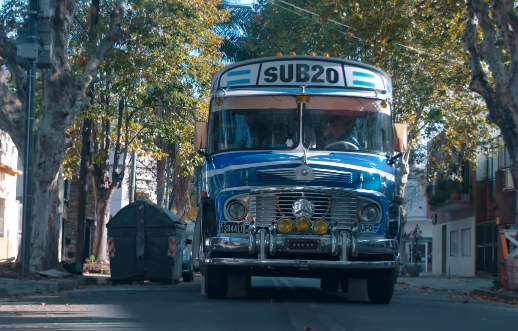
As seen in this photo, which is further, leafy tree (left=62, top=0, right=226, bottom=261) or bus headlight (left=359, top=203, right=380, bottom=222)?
leafy tree (left=62, top=0, right=226, bottom=261)

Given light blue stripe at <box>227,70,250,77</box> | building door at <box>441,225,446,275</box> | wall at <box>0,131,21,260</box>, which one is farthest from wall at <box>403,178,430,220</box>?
light blue stripe at <box>227,70,250,77</box>

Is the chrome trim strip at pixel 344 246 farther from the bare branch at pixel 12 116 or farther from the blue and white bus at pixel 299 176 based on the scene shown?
the bare branch at pixel 12 116

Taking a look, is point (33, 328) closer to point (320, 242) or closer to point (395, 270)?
point (320, 242)

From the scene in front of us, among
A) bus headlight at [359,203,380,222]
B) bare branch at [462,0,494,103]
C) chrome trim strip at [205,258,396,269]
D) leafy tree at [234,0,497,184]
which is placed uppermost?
leafy tree at [234,0,497,184]

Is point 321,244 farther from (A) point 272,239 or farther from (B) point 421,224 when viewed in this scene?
(B) point 421,224

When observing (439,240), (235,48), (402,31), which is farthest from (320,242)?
(439,240)

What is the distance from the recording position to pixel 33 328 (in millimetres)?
8977

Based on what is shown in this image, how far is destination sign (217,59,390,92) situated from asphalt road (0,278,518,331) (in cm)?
337

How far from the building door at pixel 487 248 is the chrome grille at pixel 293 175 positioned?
2391 centimetres

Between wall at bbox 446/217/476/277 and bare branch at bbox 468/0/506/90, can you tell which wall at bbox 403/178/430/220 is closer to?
wall at bbox 446/217/476/277

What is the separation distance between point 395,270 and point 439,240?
36100mm

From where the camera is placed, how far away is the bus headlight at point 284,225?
11.7 metres

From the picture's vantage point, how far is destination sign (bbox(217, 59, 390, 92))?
1284 centimetres

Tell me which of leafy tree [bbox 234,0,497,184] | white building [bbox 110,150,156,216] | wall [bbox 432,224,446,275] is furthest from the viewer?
white building [bbox 110,150,156,216]
